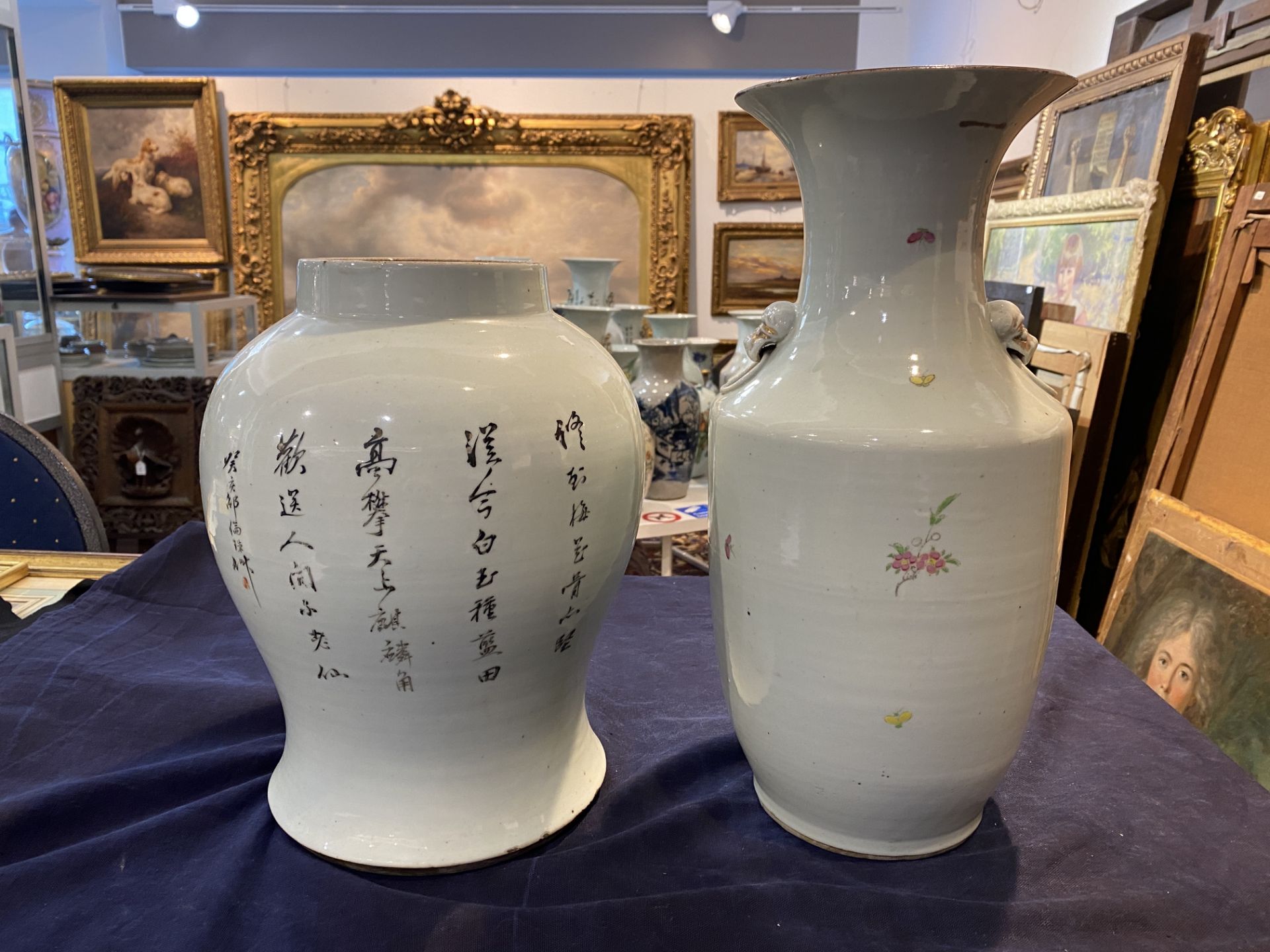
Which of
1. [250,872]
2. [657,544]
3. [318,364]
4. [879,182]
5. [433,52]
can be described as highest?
[433,52]

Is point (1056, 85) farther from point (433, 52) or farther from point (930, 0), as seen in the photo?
point (433, 52)

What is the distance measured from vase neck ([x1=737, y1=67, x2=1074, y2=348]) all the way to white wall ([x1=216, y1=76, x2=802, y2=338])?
9.75ft

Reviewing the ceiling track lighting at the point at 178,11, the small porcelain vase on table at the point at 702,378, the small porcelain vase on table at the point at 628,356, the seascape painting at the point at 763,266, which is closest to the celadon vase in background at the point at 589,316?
the small porcelain vase on table at the point at 628,356

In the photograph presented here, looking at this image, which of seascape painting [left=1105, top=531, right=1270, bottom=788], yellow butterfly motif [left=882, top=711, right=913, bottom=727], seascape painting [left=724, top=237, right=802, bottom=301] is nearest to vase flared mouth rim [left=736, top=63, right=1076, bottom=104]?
yellow butterfly motif [left=882, top=711, right=913, bottom=727]

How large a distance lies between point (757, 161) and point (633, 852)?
321cm

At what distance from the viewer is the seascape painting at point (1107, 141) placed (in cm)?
167

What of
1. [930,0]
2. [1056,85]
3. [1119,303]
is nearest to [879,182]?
[1056,85]

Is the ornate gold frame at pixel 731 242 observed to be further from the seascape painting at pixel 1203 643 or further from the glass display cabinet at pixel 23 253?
the glass display cabinet at pixel 23 253

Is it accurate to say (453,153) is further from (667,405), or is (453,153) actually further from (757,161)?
(667,405)

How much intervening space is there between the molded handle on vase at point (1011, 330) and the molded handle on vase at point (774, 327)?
15 centimetres

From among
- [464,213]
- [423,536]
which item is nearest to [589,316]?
[423,536]

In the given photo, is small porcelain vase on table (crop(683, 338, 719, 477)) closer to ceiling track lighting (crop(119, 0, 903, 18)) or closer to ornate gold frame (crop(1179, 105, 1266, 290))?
ornate gold frame (crop(1179, 105, 1266, 290))

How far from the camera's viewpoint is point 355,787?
2.37 feet

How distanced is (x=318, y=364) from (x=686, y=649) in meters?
0.59
